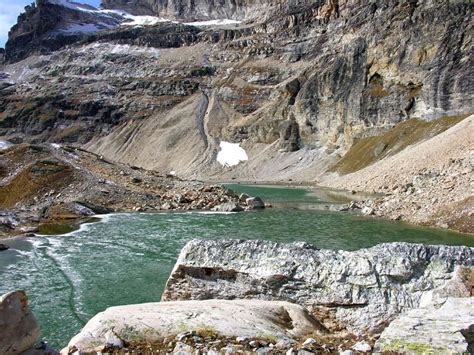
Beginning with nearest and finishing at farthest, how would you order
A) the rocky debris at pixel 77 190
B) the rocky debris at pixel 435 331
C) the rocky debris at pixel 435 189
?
the rocky debris at pixel 435 331 < the rocky debris at pixel 435 189 < the rocky debris at pixel 77 190

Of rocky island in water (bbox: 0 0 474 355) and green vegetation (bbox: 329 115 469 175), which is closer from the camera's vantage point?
rocky island in water (bbox: 0 0 474 355)

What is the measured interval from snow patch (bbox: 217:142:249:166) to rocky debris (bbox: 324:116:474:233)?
70.2 m

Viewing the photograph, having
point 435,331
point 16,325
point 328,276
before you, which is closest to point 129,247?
point 328,276

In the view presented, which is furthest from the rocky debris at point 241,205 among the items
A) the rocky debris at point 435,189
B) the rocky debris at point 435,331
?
the rocky debris at point 435,331

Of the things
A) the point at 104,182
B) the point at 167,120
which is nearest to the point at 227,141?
the point at 167,120

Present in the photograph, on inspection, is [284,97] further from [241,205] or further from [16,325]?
[16,325]

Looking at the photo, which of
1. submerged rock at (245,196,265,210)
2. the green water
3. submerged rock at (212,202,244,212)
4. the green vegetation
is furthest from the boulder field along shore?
the green vegetation

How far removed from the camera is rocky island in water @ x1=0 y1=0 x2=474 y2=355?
9812 millimetres

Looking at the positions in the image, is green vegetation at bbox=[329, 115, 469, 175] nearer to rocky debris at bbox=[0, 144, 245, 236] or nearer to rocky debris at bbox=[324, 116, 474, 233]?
rocky debris at bbox=[324, 116, 474, 233]

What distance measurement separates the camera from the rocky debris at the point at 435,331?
Result: 7695 mm

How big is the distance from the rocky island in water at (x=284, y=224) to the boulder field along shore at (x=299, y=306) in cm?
4

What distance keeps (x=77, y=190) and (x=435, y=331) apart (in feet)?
140

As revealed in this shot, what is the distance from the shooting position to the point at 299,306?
38.4 feet

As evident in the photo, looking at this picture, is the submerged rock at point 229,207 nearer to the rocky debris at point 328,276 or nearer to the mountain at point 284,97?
the rocky debris at point 328,276
